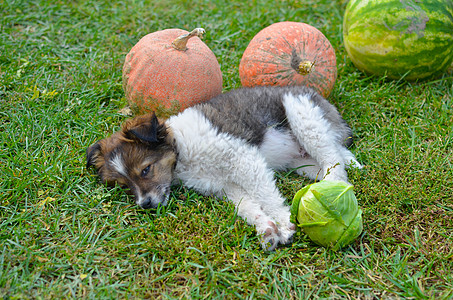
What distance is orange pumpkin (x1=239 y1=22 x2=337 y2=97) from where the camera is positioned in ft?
14.8

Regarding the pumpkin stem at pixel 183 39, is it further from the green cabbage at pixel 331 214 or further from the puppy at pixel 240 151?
the green cabbage at pixel 331 214

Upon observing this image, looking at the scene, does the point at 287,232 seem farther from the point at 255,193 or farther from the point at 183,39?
the point at 183,39

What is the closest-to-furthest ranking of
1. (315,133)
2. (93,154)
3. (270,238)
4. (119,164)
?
(270,238) → (119,164) → (93,154) → (315,133)

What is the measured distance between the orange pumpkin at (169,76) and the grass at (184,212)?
24.8 inches

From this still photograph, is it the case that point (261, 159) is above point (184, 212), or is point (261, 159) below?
above

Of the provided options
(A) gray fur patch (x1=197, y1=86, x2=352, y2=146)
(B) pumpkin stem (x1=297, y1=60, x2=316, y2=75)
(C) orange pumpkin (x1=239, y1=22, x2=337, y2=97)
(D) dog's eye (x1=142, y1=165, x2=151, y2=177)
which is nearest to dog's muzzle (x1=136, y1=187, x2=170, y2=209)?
(D) dog's eye (x1=142, y1=165, x2=151, y2=177)

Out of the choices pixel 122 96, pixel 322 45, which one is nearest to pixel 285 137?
pixel 322 45

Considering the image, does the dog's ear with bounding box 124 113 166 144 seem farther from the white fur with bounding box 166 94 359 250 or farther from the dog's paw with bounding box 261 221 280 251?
the dog's paw with bounding box 261 221 280 251

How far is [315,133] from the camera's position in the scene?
13.3ft

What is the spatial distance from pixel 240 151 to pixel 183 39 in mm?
1450

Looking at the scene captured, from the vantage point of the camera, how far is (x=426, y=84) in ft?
16.8

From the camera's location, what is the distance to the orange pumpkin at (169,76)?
4.18m

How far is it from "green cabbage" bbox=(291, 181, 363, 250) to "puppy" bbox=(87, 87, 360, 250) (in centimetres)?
32

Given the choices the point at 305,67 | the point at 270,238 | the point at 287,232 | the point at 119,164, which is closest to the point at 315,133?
the point at 305,67
